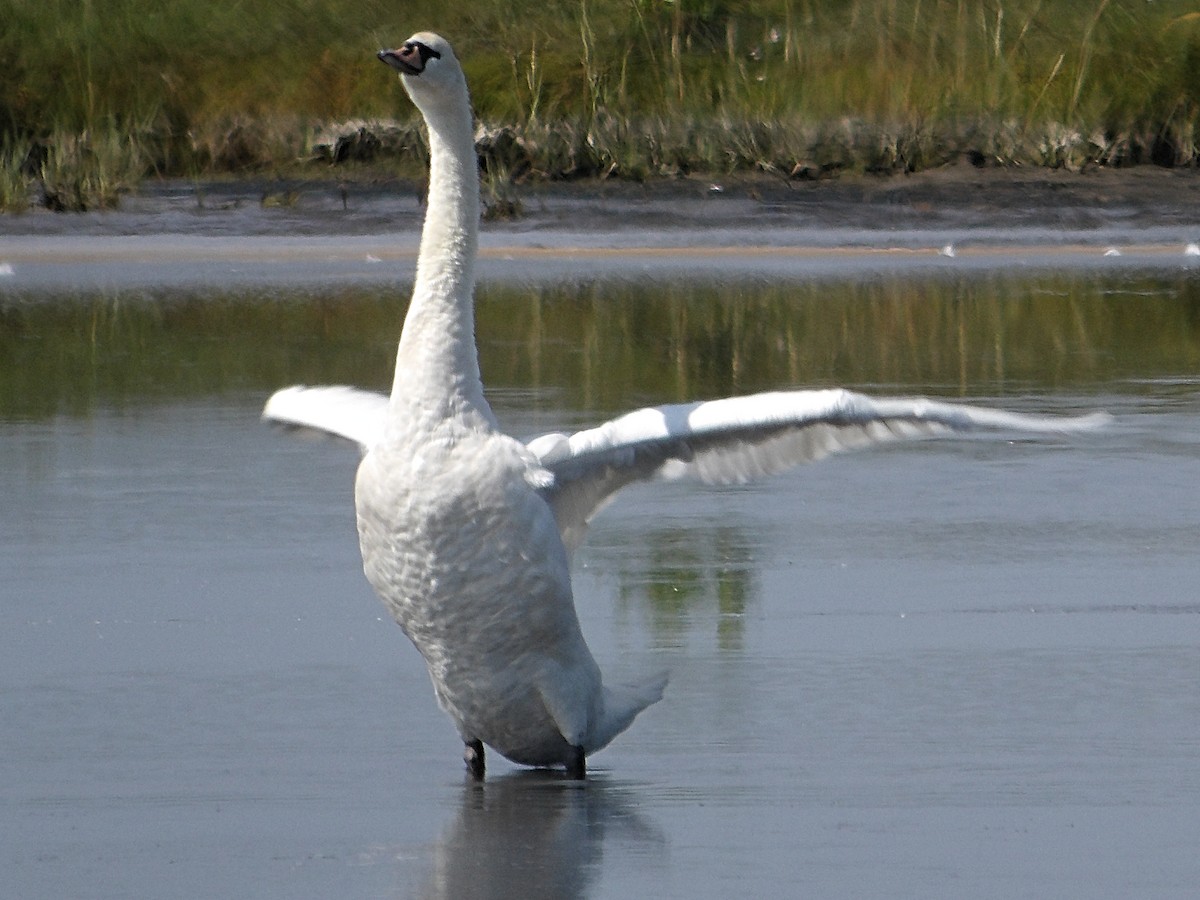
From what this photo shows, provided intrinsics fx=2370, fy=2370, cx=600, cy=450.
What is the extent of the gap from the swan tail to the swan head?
1.52 meters

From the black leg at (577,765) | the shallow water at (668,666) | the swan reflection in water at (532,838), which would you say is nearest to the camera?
the swan reflection in water at (532,838)

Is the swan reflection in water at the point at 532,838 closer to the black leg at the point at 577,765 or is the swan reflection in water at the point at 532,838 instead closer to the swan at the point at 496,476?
the black leg at the point at 577,765

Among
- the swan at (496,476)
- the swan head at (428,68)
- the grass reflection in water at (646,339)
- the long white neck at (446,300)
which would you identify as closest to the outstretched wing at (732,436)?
the swan at (496,476)

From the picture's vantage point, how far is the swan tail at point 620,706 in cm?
579

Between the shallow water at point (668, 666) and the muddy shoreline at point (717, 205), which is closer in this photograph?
the shallow water at point (668, 666)

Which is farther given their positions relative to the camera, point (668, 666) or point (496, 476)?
point (668, 666)

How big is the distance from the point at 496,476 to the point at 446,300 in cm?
49

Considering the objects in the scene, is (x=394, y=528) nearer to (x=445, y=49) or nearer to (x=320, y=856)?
(x=320, y=856)

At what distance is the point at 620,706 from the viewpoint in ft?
19.1

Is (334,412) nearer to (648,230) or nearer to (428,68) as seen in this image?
(428,68)

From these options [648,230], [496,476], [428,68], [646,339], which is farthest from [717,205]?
[496,476]

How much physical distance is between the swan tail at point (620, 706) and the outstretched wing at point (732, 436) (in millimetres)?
404

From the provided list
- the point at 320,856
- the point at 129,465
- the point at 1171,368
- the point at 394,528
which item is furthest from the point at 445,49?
the point at 1171,368

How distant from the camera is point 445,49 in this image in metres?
5.76
